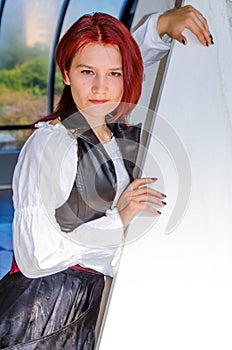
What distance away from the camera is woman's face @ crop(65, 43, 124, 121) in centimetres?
128

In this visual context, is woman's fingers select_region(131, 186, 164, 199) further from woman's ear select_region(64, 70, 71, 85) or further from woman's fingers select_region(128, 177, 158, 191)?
woman's ear select_region(64, 70, 71, 85)

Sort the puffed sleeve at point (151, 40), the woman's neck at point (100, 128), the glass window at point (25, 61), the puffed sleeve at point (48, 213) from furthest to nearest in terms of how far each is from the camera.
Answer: the glass window at point (25, 61) → the puffed sleeve at point (151, 40) → the woman's neck at point (100, 128) → the puffed sleeve at point (48, 213)

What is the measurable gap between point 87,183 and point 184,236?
0.24 meters

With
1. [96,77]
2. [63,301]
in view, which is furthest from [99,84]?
[63,301]

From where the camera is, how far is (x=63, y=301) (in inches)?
55.6

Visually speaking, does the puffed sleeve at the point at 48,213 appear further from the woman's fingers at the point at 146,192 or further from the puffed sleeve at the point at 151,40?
the puffed sleeve at the point at 151,40

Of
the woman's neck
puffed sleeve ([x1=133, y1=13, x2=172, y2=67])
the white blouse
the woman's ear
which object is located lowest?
the white blouse

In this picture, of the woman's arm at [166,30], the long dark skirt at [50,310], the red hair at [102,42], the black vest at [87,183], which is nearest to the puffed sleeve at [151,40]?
the woman's arm at [166,30]

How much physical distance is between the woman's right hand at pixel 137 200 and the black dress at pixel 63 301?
5 cm

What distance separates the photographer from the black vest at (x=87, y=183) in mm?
1289

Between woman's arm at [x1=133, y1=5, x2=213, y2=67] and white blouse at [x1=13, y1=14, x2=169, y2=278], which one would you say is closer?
white blouse at [x1=13, y1=14, x2=169, y2=278]

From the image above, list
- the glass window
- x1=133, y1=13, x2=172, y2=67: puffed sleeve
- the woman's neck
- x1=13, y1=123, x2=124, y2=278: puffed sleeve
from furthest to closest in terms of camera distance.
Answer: the glass window < x1=133, y1=13, x2=172, y2=67: puffed sleeve < the woman's neck < x1=13, y1=123, x2=124, y2=278: puffed sleeve

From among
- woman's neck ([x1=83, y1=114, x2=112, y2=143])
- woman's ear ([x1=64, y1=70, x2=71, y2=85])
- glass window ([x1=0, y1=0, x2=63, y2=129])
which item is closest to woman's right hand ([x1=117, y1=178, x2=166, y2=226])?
woman's neck ([x1=83, y1=114, x2=112, y2=143])

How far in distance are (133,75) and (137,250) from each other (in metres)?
0.37
